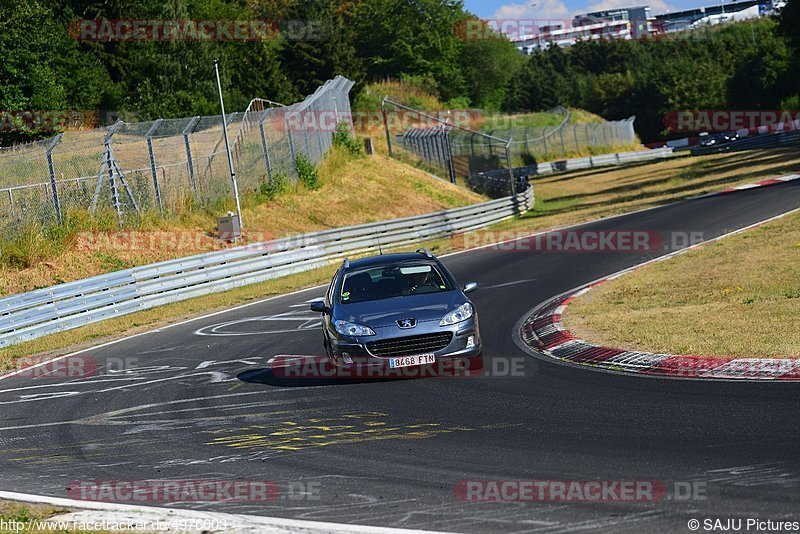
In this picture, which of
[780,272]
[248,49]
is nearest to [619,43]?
[248,49]

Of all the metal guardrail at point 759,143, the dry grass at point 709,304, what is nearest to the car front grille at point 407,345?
the dry grass at point 709,304

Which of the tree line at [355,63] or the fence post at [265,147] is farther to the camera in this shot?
the tree line at [355,63]

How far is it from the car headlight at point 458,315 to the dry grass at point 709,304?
6.61ft

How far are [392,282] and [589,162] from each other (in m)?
65.2

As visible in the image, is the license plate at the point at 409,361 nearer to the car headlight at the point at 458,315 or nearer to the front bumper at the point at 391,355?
the front bumper at the point at 391,355

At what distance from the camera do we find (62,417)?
11633 mm

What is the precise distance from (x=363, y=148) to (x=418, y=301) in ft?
118

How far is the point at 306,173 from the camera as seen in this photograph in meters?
39.7

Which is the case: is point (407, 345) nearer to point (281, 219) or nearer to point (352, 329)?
point (352, 329)

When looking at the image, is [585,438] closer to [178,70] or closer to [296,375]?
[296,375]

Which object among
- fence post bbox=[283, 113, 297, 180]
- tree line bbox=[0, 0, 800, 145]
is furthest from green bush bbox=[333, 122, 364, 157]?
tree line bbox=[0, 0, 800, 145]

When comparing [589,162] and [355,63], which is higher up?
[355,63]

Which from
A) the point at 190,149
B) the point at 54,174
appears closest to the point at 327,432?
the point at 54,174

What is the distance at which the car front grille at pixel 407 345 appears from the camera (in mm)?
11477
